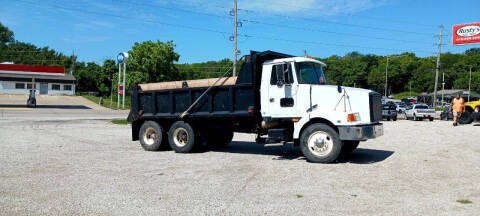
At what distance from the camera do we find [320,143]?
9375 millimetres

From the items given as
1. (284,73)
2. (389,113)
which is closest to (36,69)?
(389,113)

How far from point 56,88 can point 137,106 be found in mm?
71366

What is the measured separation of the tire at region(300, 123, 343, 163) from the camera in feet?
30.0

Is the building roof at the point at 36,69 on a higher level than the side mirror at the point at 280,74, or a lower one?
higher

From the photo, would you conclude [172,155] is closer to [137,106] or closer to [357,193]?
[137,106]

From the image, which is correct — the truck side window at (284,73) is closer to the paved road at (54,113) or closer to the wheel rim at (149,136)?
the wheel rim at (149,136)

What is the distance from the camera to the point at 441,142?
13867 mm

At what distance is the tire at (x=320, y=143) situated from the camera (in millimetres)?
9148

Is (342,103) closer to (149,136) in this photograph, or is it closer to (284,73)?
(284,73)

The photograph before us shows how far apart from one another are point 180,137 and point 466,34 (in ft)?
192

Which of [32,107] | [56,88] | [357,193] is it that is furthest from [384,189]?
[56,88]

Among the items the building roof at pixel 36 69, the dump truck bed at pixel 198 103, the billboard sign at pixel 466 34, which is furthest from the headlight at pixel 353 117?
the billboard sign at pixel 466 34

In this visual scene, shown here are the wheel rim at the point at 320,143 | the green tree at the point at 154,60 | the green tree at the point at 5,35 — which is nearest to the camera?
the wheel rim at the point at 320,143

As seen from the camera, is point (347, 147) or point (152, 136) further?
point (152, 136)
